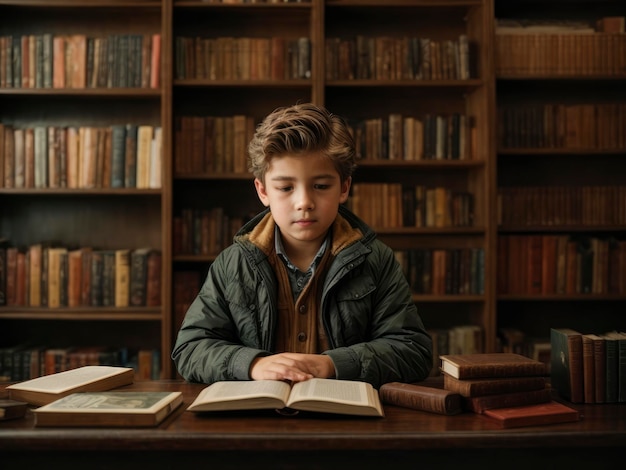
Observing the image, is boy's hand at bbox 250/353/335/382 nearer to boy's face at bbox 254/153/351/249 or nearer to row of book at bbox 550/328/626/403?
boy's face at bbox 254/153/351/249

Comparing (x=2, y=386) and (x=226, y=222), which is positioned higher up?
(x=226, y=222)

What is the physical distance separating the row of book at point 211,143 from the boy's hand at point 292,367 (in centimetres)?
196

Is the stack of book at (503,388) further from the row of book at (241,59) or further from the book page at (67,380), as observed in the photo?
the row of book at (241,59)

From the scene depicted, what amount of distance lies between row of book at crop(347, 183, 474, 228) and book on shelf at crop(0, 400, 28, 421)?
88.2 inches

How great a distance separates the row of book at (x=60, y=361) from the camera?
130 inches

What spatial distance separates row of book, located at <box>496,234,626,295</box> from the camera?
3.38 metres

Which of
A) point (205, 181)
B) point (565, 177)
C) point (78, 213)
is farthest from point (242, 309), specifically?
point (565, 177)

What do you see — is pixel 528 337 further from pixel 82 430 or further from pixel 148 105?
pixel 82 430

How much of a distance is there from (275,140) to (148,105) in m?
2.10

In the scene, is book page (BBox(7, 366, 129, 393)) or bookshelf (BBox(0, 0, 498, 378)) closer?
book page (BBox(7, 366, 129, 393))

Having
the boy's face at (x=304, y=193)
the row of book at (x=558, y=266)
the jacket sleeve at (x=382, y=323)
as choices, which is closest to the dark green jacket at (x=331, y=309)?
the jacket sleeve at (x=382, y=323)

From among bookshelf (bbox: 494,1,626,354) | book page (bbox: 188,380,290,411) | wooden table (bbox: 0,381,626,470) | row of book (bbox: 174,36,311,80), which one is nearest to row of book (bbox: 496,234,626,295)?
bookshelf (bbox: 494,1,626,354)

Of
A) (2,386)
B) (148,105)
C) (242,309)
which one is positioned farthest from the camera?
(148,105)

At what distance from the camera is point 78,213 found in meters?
3.62
